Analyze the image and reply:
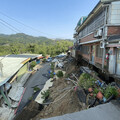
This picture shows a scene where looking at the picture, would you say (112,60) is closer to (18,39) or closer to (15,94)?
(15,94)

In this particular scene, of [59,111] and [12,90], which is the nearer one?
[59,111]

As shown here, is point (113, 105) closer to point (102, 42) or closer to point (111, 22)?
point (102, 42)

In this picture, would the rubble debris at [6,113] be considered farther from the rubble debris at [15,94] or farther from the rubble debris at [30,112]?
the rubble debris at [30,112]

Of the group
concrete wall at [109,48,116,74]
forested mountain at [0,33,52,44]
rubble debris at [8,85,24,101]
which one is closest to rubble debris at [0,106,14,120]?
rubble debris at [8,85,24,101]

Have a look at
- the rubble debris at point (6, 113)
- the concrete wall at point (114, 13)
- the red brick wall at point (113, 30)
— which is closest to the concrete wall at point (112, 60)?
the red brick wall at point (113, 30)

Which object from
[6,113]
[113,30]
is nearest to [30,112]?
[6,113]

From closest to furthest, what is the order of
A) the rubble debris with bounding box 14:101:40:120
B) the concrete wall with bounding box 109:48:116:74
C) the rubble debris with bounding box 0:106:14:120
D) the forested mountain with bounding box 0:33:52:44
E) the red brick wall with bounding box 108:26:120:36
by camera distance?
the concrete wall with bounding box 109:48:116:74, the red brick wall with bounding box 108:26:120:36, the rubble debris with bounding box 14:101:40:120, the rubble debris with bounding box 0:106:14:120, the forested mountain with bounding box 0:33:52:44

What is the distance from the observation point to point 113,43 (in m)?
5.20

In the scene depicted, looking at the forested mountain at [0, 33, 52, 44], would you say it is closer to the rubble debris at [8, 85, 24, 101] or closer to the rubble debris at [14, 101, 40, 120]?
the rubble debris at [8, 85, 24, 101]

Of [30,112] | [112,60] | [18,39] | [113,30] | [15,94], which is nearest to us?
[112,60]

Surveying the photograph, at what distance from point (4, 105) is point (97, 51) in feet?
36.7

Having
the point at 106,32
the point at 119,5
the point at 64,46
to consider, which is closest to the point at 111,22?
the point at 106,32

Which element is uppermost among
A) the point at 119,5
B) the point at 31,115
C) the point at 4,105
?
the point at 119,5

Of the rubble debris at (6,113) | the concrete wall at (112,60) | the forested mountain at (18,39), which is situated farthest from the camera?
the forested mountain at (18,39)
